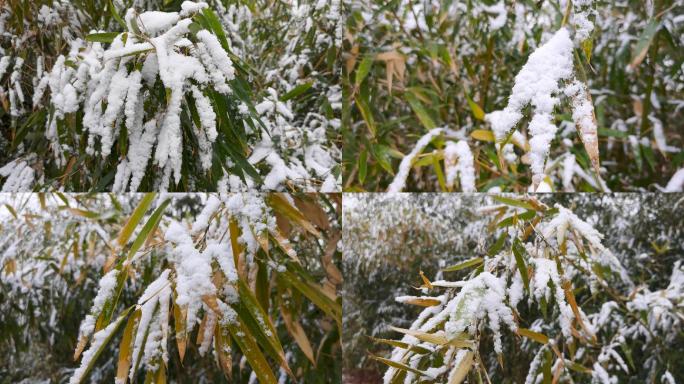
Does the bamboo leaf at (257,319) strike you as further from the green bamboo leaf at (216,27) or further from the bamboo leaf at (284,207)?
the green bamboo leaf at (216,27)

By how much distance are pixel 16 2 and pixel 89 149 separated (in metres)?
0.23

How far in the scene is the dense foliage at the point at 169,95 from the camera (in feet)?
2.37

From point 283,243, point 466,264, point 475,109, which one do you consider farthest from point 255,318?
point 475,109

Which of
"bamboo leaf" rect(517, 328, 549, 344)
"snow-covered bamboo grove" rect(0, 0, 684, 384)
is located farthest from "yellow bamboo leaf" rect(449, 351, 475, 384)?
"bamboo leaf" rect(517, 328, 549, 344)

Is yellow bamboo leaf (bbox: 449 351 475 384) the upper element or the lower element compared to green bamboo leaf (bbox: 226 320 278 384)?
lower

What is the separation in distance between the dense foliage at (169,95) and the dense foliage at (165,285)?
42 millimetres

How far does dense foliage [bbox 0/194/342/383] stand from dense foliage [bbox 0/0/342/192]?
42 mm

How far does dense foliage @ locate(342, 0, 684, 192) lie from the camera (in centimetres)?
81

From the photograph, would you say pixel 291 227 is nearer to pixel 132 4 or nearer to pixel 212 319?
pixel 212 319

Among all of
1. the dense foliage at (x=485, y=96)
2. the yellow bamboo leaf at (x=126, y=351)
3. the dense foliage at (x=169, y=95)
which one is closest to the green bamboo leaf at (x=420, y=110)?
the dense foliage at (x=485, y=96)

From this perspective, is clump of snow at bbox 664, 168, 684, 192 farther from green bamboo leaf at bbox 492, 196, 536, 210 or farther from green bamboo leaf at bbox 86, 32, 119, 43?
green bamboo leaf at bbox 86, 32, 119, 43

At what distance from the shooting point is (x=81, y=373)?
0.78 m

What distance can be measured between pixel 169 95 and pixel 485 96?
0.44 metres

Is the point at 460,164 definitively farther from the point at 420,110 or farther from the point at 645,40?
the point at 645,40
